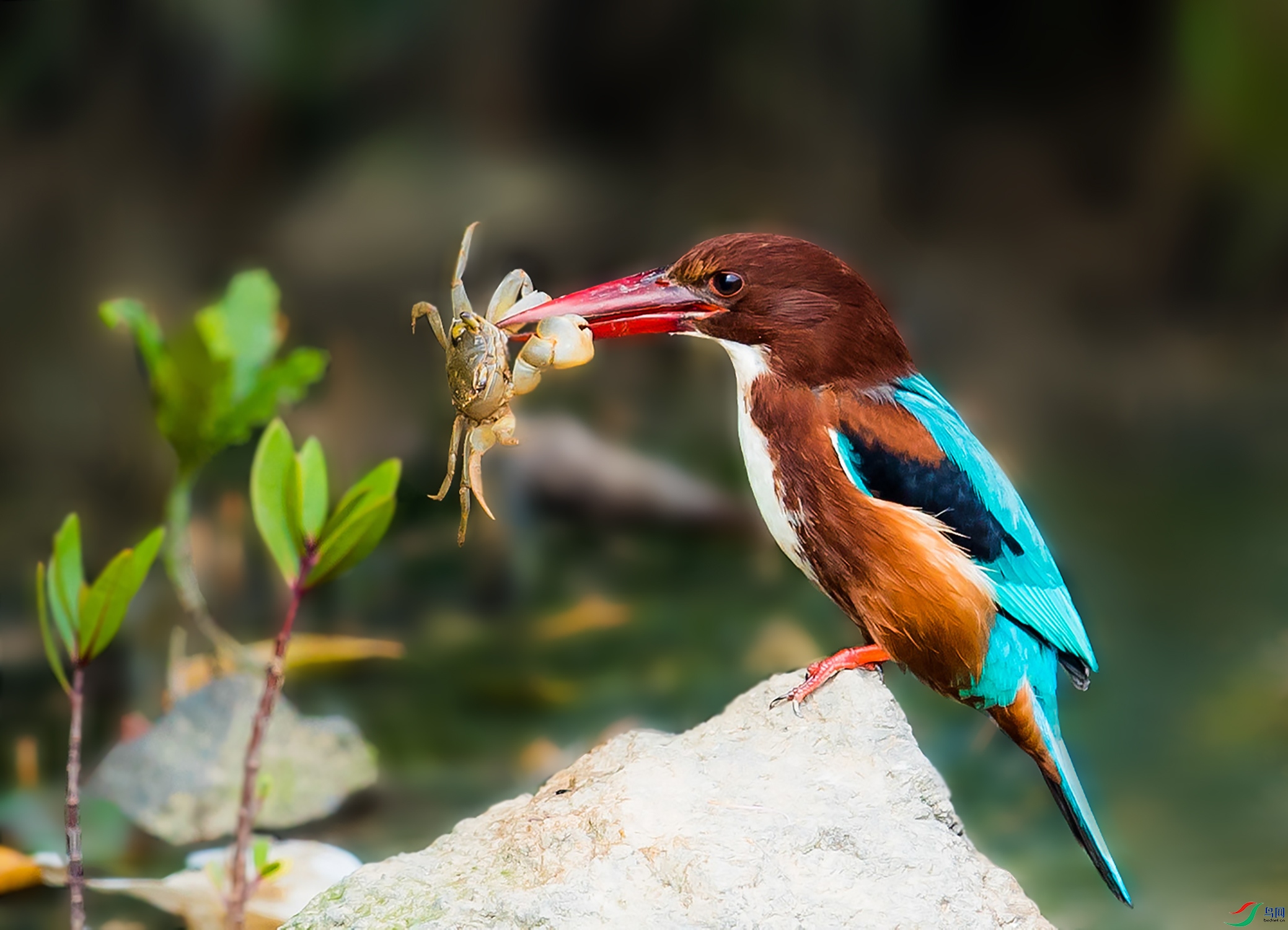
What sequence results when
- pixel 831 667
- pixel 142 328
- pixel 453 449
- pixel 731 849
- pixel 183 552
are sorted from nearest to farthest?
pixel 731 849, pixel 453 449, pixel 831 667, pixel 142 328, pixel 183 552

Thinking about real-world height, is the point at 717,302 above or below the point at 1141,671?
above

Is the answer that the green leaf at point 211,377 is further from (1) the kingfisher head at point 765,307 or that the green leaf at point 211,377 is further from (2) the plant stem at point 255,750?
(1) the kingfisher head at point 765,307

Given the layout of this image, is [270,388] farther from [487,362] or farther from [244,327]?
[487,362]

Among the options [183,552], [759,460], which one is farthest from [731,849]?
[183,552]

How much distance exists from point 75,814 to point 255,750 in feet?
0.85

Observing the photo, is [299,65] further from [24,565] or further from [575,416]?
[24,565]

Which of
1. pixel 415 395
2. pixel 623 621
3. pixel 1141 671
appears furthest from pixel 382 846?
pixel 1141 671

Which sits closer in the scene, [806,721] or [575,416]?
[806,721]

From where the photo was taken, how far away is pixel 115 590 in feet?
5.80

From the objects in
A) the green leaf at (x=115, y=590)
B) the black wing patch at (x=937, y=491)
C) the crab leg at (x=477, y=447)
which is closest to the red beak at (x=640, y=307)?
the crab leg at (x=477, y=447)

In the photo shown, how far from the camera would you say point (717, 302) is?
1.59m

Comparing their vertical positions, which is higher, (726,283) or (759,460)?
(726,283)

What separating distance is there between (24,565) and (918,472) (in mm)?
2315

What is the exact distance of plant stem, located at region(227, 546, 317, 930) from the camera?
1803mm
